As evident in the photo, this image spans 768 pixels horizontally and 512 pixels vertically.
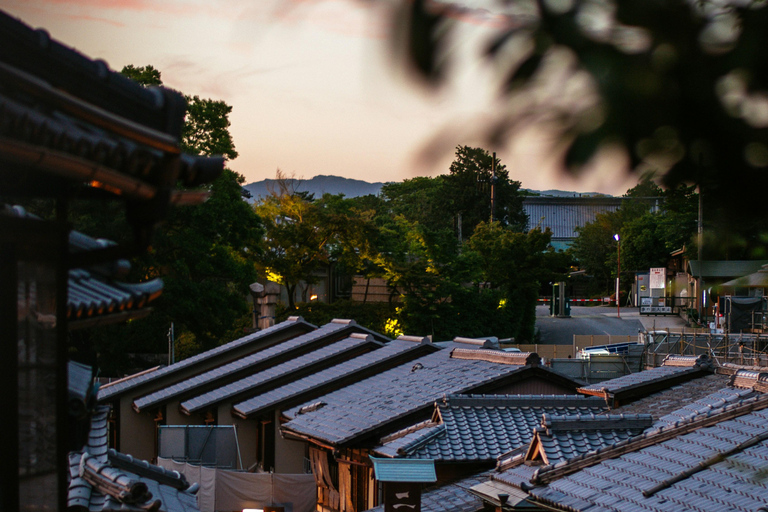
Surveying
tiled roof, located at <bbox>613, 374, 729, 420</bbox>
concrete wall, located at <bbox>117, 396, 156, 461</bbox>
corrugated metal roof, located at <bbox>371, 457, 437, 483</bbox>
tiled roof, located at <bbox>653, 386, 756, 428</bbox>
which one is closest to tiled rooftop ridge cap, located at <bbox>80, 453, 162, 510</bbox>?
corrugated metal roof, located at <bbox>371, 457, 437, 483</bbox>

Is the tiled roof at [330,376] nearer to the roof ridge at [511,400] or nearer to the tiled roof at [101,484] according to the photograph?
the roof ridge at [511,400]

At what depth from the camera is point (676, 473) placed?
824 centimetres

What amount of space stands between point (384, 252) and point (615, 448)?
29.4 meters

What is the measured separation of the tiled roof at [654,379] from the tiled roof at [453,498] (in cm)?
394

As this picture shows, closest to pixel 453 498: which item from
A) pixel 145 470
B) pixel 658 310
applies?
pixel 145 470

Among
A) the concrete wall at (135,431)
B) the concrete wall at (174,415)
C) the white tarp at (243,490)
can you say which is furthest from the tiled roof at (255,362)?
the white tarp at (243,490)

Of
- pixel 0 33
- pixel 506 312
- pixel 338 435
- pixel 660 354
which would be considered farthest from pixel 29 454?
pixel 506 312

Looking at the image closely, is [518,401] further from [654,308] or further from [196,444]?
[654,308]

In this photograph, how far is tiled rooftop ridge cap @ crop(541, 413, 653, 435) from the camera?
10609mm

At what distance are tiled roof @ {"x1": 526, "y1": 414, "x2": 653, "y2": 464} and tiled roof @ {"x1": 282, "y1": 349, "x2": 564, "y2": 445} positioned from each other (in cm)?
425

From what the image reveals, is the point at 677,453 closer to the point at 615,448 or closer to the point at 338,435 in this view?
the point at 615,448

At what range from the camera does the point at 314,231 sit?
38.2m

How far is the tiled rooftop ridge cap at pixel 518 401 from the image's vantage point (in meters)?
14.1

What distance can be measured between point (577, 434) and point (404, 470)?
2.73 m
